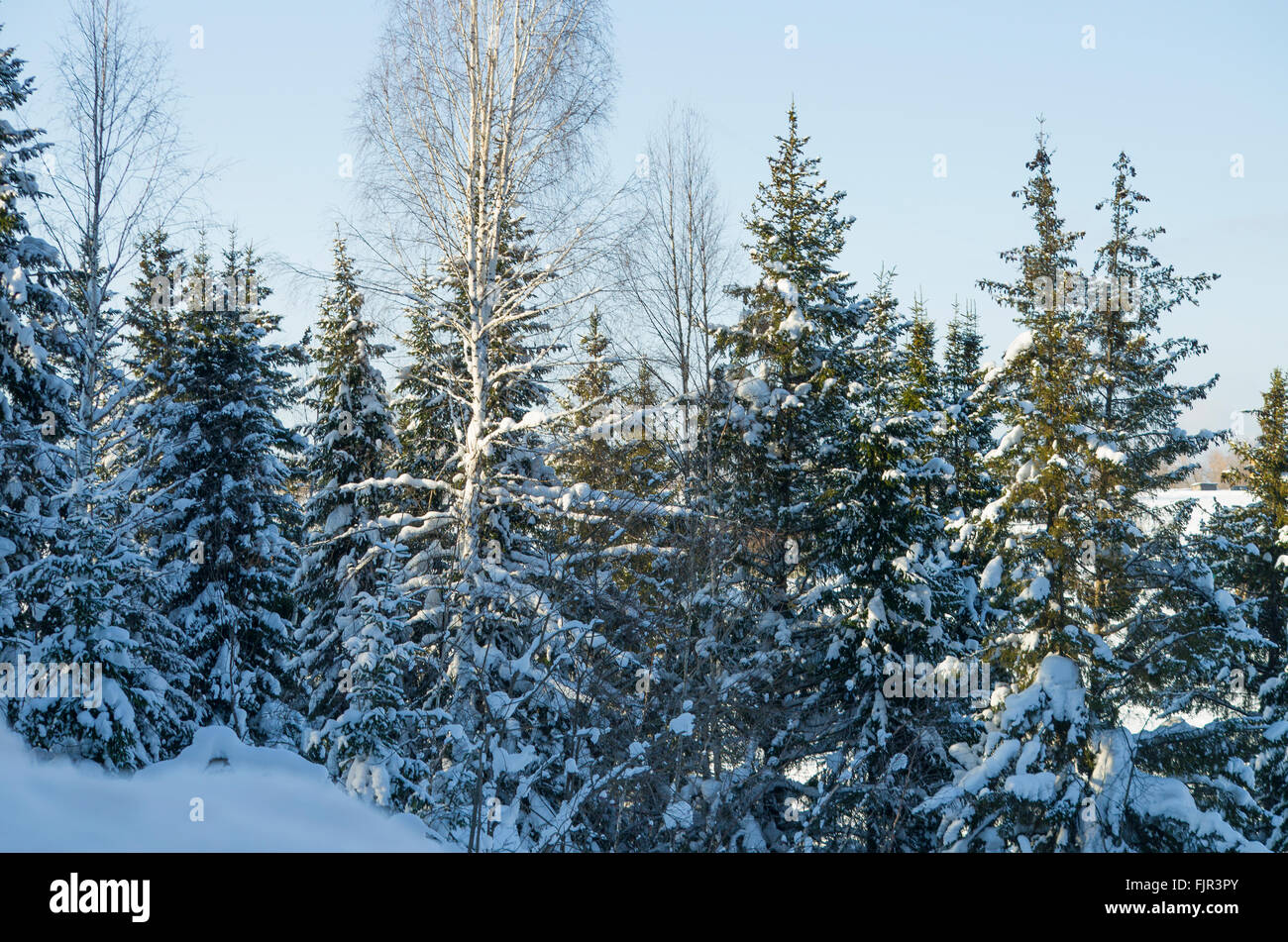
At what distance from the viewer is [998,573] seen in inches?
549

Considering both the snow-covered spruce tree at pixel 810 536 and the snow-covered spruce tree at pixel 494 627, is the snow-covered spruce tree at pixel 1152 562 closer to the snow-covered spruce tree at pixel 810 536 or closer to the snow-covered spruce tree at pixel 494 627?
the snow-covered spruce tree at pixel 810 536

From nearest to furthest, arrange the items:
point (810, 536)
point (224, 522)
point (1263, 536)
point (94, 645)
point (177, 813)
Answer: point (177, 813)
point (94, 645)
point (224, 522)
point (810, 536)
point (1263, 536)

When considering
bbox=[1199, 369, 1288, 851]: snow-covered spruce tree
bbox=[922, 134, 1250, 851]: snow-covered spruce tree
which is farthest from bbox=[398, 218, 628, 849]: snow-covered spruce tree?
bbox=[1199, 369, 1288, 851]: snow-covered spruce tree

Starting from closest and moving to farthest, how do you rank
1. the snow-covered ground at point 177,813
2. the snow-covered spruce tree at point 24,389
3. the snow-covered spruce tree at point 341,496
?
the snow-covered ground at point 177,813 → the snow-covered spruce tree at point 24,389 → the snow-covered spruce tree at point 341,496

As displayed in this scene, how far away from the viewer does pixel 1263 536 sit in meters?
19.9

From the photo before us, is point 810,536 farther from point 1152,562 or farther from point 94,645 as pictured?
point 94,645

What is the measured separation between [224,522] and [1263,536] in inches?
845

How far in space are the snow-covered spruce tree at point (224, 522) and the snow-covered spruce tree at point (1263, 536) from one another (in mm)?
18115

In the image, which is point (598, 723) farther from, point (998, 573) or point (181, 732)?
point (998, 573)

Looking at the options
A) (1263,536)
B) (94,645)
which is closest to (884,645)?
(1263,536)

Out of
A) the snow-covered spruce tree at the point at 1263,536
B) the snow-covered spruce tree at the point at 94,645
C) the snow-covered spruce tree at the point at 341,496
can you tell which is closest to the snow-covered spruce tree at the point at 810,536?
the snow-covered spruce tree at the point at 341,496

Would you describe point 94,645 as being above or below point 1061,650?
above

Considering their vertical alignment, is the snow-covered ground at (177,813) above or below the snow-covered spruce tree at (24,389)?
below

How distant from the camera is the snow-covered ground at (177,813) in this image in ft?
11.0
